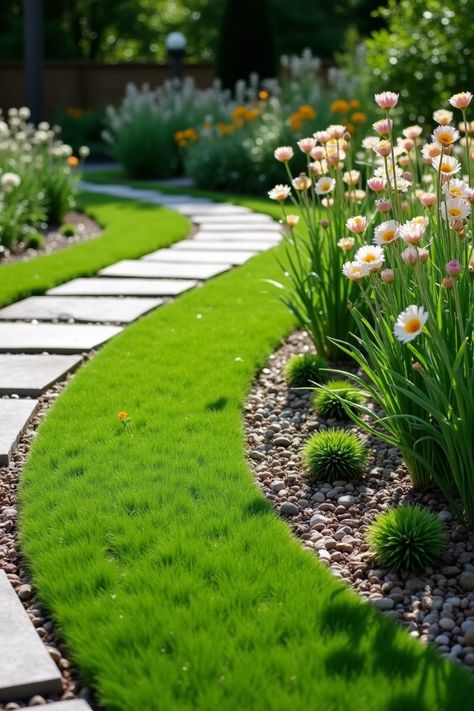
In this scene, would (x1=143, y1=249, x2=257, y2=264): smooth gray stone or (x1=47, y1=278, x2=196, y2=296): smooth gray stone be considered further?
(x1=143, y1=249, x2=257, y2=264): smooth gray stone

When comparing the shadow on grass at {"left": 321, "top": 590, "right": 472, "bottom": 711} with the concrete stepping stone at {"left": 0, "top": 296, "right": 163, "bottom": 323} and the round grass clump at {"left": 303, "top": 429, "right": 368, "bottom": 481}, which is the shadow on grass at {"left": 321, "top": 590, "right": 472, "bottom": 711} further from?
the concrete stepping stone at {"left": 0, "top": 296, "right": 163, "bottom": 323}

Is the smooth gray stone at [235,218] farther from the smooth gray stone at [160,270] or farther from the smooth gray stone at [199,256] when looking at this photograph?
the smooth gray stone at [160,270]

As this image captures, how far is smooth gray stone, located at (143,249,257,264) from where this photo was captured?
6.77 metres

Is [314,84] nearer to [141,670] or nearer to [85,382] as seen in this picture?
[85,382]

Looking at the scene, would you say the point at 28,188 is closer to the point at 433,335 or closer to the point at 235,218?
the point at 235,218

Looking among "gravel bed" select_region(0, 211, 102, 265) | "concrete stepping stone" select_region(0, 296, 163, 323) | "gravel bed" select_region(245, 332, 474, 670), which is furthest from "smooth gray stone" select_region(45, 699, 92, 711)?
"gravel bed" select_region(0, 211, 102, 265)

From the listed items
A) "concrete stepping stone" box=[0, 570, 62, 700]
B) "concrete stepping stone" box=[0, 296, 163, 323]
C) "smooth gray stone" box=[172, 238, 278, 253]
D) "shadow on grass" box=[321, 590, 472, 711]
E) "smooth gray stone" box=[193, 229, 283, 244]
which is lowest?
"smooth gray stone" box=[193, 229, 283, 244]

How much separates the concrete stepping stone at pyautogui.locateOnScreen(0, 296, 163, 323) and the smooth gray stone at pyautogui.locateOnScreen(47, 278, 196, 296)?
5.1 inches

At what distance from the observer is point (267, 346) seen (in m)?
4.62

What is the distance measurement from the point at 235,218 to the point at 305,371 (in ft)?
16.7

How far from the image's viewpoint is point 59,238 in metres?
8.34

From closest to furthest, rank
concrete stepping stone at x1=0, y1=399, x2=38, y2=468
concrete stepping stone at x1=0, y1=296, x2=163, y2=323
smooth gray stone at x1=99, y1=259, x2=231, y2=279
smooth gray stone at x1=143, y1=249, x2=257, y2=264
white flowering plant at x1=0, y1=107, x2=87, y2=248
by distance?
concrete stepping stone at x1=0, y1=399, x2=38, y2=468, concrete stepping stone at x1=0, y1=296, x2=163, y2=323, smooth gray stone at x1=99, y1=259, x2=231, y2=279, smooth gray stone at x1=143, y1=249, x2=257, y2=264, white flowering plant at x1=0, y1=107, x2=87, y2=248

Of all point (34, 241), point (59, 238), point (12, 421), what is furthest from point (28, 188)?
point (12, 421)

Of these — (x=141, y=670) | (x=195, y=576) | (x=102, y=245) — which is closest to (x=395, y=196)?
(x=195, y=576)
